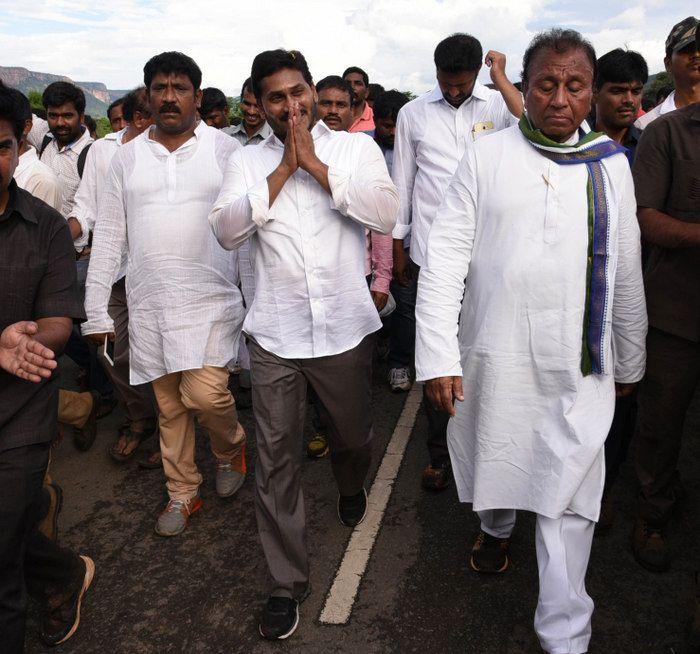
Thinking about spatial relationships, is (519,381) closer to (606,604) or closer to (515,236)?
(515,236)

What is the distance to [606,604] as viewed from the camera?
275 centimetres

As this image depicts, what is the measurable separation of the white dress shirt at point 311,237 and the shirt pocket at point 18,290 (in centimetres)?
74

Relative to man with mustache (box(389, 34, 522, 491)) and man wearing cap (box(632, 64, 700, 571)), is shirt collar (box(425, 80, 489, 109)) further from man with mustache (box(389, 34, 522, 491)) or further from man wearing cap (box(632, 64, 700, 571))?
man wearing cap (box(632, 64, 700, 571))

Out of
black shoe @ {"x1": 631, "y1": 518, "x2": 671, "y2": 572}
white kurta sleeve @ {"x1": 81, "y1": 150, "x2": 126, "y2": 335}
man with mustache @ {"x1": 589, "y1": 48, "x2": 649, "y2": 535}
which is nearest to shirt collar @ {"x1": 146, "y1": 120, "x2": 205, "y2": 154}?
white kurta sleeve @ {"x1": 81, "y1": 150, "x2": 126, "y2": 335}

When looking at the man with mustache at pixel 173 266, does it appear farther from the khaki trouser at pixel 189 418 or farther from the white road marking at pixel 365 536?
the white road marking at pixel 365 536

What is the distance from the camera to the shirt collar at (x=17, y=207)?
7.54 ft

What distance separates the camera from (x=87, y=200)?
14.2 ft

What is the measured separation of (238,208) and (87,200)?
85.0 inches

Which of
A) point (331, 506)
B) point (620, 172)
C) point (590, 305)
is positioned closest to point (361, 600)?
point (331, 506)

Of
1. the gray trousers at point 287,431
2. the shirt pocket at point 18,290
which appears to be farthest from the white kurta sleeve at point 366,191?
the shirt pocket at point 18,290

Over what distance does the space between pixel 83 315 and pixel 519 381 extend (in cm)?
165

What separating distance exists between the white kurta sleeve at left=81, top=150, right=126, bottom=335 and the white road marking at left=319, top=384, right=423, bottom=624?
1.66 m

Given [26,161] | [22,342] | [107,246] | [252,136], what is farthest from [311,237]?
[252,136]

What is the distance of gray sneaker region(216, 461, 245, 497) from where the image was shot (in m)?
3.73
